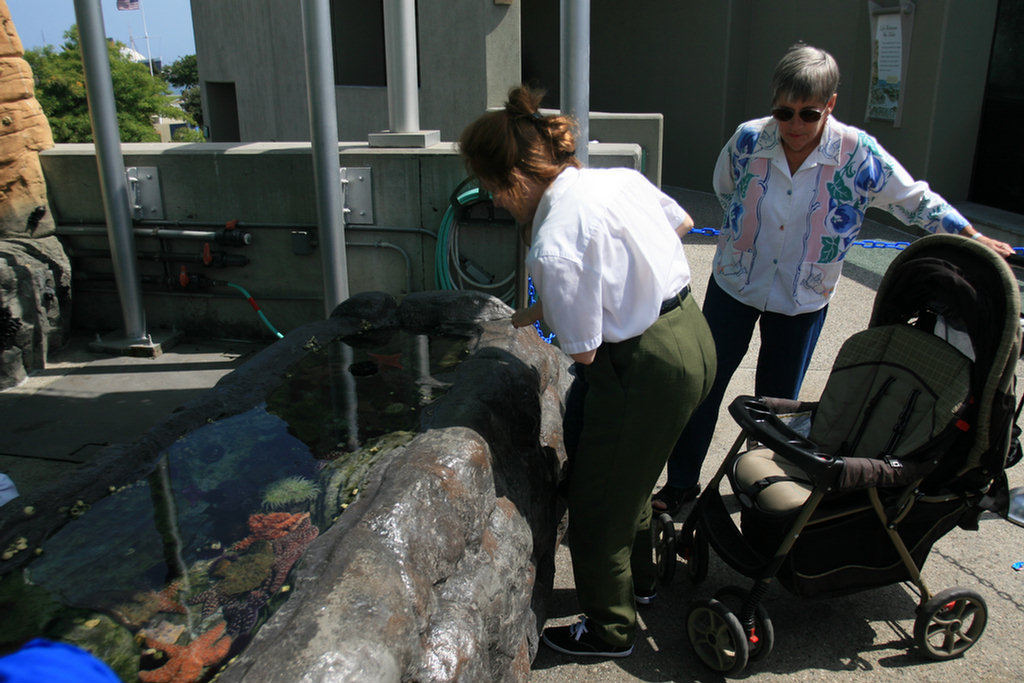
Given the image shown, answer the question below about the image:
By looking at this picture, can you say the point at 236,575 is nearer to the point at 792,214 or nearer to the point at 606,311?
the point at 606,311

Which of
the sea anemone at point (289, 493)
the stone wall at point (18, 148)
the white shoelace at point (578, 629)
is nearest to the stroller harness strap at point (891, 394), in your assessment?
the white shoelace at point (578, 629)

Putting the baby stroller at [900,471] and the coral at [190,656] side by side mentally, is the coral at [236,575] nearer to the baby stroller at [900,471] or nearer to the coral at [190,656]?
the coral at [190,656]

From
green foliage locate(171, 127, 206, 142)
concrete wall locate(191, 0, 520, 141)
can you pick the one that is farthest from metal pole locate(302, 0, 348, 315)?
green foliage locate(171, 127, 206, 142)

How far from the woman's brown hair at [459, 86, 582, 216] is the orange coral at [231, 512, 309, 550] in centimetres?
123

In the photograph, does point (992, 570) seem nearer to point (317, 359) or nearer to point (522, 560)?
point (522, 560)

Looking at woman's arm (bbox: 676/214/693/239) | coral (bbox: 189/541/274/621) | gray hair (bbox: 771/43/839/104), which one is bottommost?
coral (bbox: 189/541/274/621)

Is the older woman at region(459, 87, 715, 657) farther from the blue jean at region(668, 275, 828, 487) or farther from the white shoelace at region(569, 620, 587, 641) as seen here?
the blue jean at region(668, 275, 828, 487)

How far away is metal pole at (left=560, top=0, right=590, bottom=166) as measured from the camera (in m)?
4.19

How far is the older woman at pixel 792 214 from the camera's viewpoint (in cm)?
277

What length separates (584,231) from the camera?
2086 mm

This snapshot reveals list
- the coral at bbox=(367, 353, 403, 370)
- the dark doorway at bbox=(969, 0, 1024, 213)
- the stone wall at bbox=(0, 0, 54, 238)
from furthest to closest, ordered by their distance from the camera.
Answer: the dark doorway at bbox=(969, 0, 1024, 213), the stone wall at bbox=(0, 0, 54, 238), the coral at bbox=(367, 353, 403, 370)

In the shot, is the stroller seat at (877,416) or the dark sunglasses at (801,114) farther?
the dark sunglasses at (801,114)

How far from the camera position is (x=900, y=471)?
7.87 ft

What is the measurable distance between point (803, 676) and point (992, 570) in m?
1.11
